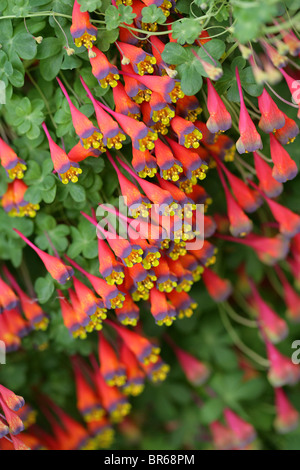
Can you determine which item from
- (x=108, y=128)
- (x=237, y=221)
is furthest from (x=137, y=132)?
(x=237, y=221)

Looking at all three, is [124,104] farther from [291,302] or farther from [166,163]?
[291,302]

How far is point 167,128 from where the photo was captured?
825 mm

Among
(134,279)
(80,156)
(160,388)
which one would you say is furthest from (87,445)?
(80,156)

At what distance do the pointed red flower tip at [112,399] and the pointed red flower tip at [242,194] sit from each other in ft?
1.39

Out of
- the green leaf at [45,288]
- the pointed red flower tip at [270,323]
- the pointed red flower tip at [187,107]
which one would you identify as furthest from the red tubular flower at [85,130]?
the pointed red flower tip at [270,323]

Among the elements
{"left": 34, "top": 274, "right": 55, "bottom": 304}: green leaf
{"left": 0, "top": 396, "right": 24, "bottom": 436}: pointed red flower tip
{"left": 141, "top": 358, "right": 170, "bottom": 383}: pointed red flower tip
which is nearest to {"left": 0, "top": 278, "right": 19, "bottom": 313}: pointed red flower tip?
{"left": 34, "top": 274, "right": 55, "bottom": 304}: green leaf

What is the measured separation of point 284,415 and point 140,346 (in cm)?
37

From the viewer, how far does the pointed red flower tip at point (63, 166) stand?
0.78 metres

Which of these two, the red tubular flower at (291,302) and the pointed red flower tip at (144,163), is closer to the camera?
the pointed red flower tip at (144,163)

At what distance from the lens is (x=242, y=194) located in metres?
0.92

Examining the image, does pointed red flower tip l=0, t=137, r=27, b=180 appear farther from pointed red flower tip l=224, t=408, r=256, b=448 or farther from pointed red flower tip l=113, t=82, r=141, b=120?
pointed red flower tip l=224, t=408, r=256, b=448

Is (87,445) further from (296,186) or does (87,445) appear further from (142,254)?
(296,186)

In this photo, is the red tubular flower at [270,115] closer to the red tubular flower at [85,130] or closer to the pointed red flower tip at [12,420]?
the red tubular flower at [85,130]
